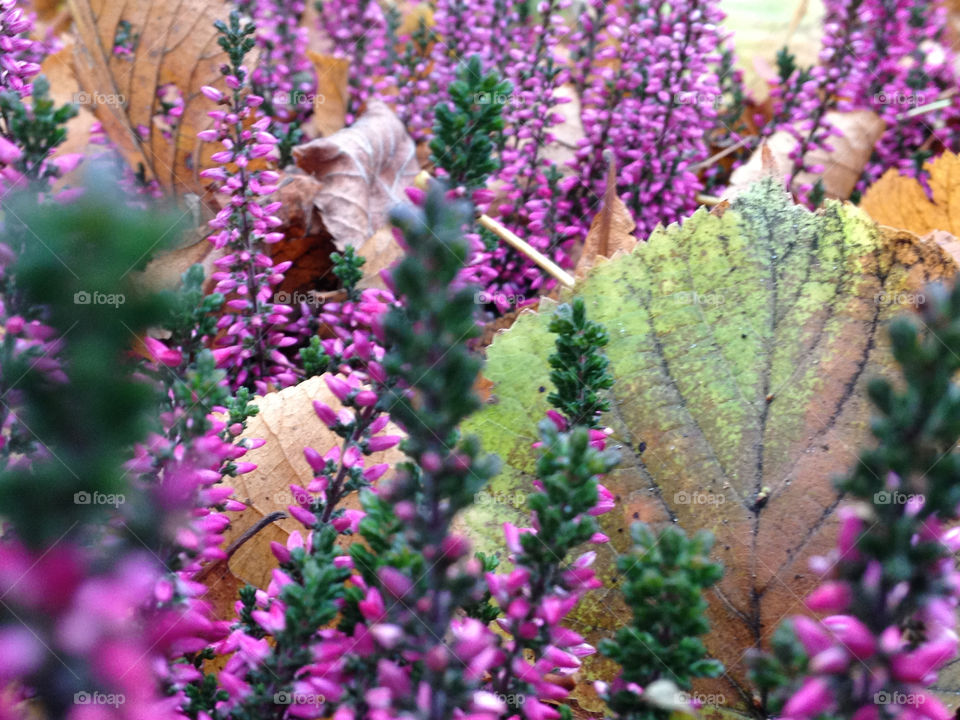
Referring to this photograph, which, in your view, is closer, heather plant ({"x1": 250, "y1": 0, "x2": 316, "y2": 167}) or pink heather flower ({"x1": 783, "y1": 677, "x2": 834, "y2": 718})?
pink heather flower ({"x1": 783, "y1": 677, "x2": 834, "y2": 718})

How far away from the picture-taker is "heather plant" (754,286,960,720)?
0.81 meters

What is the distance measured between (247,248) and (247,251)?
5 centimetres

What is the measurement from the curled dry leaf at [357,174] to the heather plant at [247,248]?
1.84 ft

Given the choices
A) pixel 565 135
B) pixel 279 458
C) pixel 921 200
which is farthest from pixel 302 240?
pixel 921 200

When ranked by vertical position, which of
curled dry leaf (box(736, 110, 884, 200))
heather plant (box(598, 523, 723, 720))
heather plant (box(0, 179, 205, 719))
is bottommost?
curled dry leaf (box(736, 110, 884, 200))

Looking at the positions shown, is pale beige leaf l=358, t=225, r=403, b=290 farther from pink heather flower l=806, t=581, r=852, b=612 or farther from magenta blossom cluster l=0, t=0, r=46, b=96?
pink heather flower l=806, t=581, r=852, b=612

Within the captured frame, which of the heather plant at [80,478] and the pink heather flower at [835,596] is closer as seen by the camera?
the heather plant at [80,478]

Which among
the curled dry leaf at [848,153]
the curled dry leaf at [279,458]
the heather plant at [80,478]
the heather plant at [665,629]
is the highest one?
the heather plant at [80,478]

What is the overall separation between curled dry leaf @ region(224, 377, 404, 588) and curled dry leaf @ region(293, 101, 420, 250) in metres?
0.95

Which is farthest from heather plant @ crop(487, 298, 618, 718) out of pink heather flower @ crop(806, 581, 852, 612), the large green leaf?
the large green leaf

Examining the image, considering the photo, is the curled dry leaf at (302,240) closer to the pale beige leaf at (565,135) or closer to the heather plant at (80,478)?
the pale beige leaf at (565,135)

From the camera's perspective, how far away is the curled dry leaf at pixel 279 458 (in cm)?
182

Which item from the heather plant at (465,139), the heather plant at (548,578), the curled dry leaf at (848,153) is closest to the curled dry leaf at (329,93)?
the curled dry leaf at (848,153)

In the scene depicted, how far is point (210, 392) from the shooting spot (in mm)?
1066
